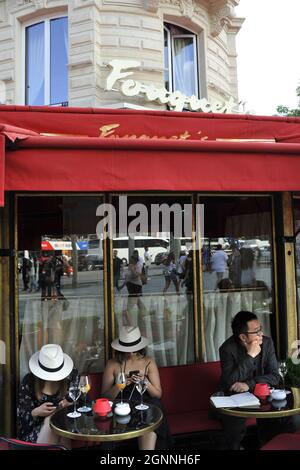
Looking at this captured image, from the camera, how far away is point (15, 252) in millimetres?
4215

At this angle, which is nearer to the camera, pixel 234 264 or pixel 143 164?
pixel 143 164

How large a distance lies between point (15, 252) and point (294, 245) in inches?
116

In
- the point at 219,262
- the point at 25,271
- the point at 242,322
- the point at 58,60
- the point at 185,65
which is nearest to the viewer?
the point at 242,322

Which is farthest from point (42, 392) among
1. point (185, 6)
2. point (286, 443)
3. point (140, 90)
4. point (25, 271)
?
point (185, 6)

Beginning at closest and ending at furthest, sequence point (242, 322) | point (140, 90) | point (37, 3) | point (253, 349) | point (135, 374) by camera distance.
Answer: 1. point (135, 374)
2. point (253, 349)
3. point (242, 322)
4. point (140, 90)
5. point (37, 3)

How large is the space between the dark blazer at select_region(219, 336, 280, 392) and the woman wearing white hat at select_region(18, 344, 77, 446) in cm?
129

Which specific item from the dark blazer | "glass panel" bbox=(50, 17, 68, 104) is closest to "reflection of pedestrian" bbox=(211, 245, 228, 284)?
the dark blazer

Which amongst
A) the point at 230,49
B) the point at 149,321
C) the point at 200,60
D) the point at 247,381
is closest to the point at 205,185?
the point at 247,381

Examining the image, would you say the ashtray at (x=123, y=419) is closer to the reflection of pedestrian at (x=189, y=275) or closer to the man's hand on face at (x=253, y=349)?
the man's hand on face at (x=253, y=349)

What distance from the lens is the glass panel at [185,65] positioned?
31.8ft

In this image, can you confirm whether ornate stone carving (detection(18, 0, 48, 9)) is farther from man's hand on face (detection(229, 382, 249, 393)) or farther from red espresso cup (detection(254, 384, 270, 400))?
red espresso cup (detection(254, 384, 270, 400))

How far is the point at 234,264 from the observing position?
5.11 meters

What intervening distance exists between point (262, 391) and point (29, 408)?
1.77 meters

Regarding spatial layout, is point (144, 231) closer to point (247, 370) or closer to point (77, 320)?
point (77, 320)
